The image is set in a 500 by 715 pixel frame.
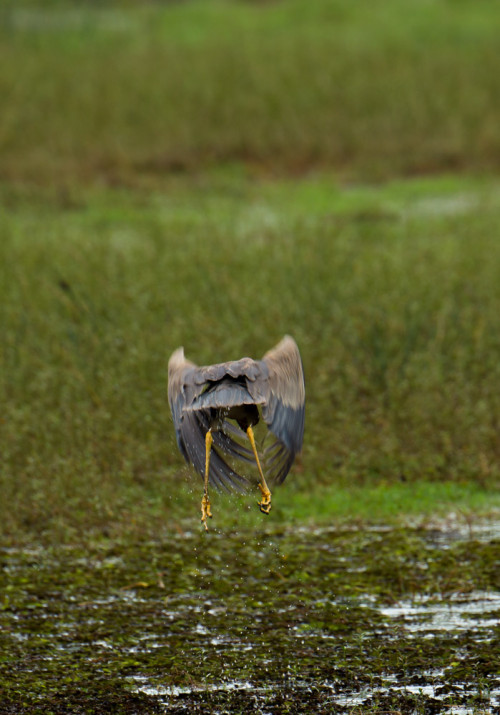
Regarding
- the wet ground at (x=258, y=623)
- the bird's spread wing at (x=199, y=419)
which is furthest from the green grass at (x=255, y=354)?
the bird's spread wing at (x=199, y=419)

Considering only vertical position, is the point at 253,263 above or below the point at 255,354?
above

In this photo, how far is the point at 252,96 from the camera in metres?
23.0

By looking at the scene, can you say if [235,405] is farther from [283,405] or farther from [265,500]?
[265,500]

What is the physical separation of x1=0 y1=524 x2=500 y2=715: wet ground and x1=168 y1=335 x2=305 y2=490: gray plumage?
0.93m

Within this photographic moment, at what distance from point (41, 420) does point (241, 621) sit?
355 cm

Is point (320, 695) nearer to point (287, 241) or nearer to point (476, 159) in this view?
point (287, 241)

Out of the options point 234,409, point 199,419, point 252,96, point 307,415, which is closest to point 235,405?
point 234,409

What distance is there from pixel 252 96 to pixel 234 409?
1821cm

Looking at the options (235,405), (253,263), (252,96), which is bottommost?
(235,405)

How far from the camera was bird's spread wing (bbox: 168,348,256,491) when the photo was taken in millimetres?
5520

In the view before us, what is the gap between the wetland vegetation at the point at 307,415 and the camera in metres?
5.99

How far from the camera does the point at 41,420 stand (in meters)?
9.56

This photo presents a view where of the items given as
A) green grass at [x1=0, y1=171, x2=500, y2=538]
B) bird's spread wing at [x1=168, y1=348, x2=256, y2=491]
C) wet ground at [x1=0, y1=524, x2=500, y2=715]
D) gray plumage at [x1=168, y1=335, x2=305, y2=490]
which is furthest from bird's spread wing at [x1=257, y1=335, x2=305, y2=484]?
green grass at [x1=0, y1=171, x2=500, y2=538]

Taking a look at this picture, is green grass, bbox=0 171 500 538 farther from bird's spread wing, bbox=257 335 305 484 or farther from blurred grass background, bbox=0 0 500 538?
bird's spread wing, bbox=257 335 305 484
